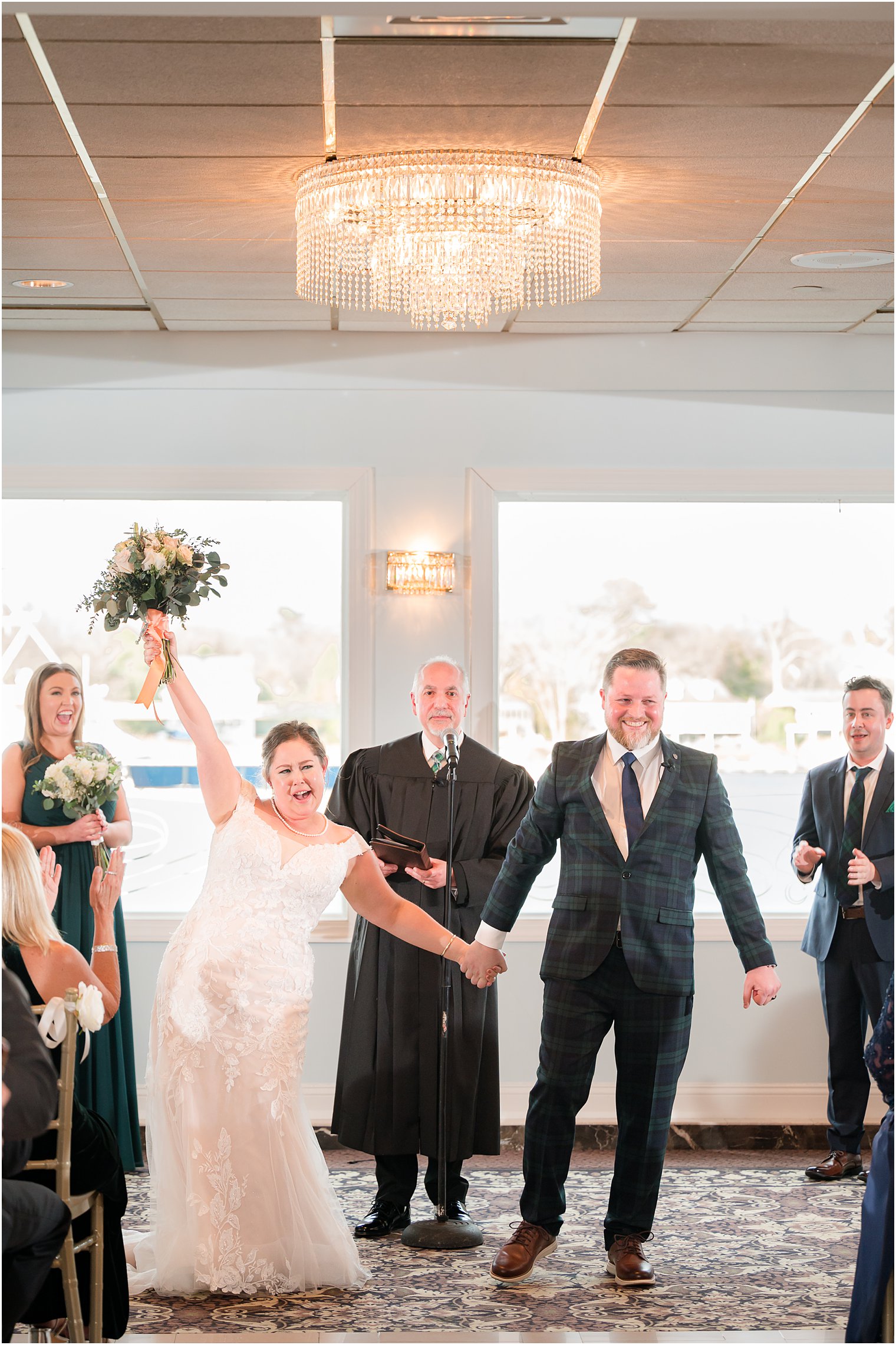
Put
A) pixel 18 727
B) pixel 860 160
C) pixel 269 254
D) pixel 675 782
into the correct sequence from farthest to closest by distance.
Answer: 1. pixel 18 727
2. pixel 269 254
3. pixel 675 782
4. pixel 860 160

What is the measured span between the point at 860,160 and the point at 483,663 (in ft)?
8.88

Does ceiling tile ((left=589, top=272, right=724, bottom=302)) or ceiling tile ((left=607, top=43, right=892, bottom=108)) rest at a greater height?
ceiling tile ((left=589, top=272, right=724, bottom=302))

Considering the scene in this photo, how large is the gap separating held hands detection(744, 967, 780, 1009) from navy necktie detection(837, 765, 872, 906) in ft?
4.26

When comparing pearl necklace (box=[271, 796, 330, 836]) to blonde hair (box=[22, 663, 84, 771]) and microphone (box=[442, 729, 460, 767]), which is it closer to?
microphone (box=[442, 729, 460, 767])

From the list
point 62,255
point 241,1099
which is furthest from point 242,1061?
point 62,255

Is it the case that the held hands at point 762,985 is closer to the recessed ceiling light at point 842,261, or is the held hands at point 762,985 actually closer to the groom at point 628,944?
the groom at point 628,944

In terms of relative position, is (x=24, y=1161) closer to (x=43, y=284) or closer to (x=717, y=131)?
(x=717, y=131)

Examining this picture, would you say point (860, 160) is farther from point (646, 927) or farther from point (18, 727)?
point (18, 727)

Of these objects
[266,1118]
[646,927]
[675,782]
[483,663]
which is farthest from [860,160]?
[266,1118]

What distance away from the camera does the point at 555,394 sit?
592 centimetres

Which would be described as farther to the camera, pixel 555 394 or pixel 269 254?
pixel 555 394

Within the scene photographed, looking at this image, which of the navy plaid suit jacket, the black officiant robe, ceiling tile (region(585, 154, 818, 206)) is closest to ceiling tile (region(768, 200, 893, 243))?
ceiling tile (region(585, 154, 818, 206))

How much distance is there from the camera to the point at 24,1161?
2535 mm

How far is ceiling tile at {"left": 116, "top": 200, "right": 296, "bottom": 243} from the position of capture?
4.08m
